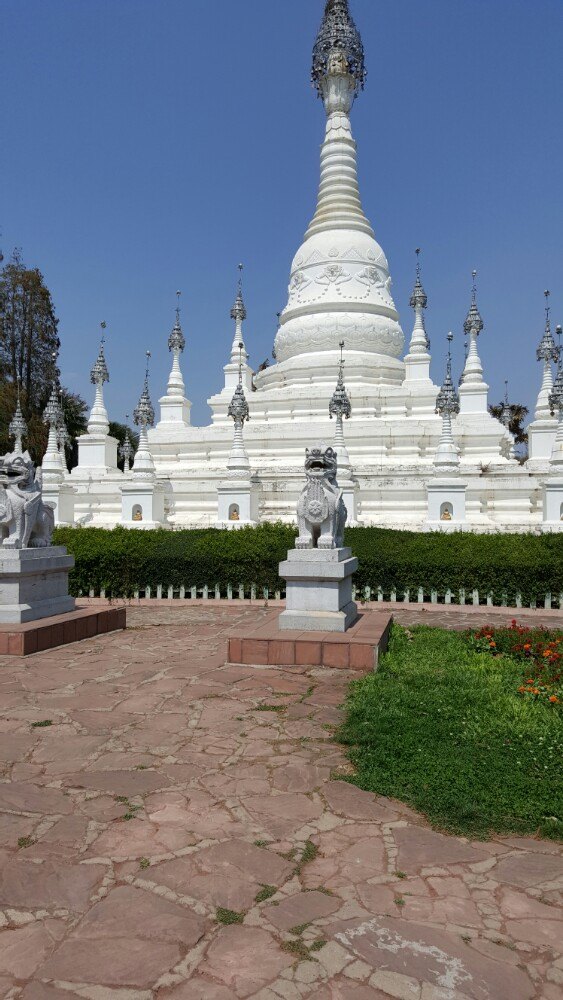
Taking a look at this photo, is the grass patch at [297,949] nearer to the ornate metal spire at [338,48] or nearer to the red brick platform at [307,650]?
the red brick platform at [307,650]

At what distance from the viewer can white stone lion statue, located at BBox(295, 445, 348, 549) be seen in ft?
27.7

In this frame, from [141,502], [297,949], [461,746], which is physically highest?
[141,502]

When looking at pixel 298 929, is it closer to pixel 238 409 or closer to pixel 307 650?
pixel 307 650

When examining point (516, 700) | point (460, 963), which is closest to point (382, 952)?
point (460, 963)

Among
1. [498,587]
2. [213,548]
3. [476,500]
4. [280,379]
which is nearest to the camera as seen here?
[498,587]

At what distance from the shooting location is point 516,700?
18.9 feet

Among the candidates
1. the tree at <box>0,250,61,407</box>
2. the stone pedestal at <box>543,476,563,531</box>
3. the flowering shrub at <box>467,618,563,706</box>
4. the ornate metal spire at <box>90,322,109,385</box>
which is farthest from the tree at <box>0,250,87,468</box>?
the flowering shrub at <box>467,618,563,706</box>

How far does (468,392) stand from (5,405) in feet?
89.0

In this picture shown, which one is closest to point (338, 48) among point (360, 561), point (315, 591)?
point (360, 561)

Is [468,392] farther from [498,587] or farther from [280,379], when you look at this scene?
[498,587]

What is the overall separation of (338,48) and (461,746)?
123ft

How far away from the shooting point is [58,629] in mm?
8453

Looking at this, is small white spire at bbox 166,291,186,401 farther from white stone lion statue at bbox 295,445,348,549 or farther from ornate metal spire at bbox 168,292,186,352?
white stone lion statue at bbox 295,445,348,549

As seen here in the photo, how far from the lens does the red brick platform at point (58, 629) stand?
774cm
